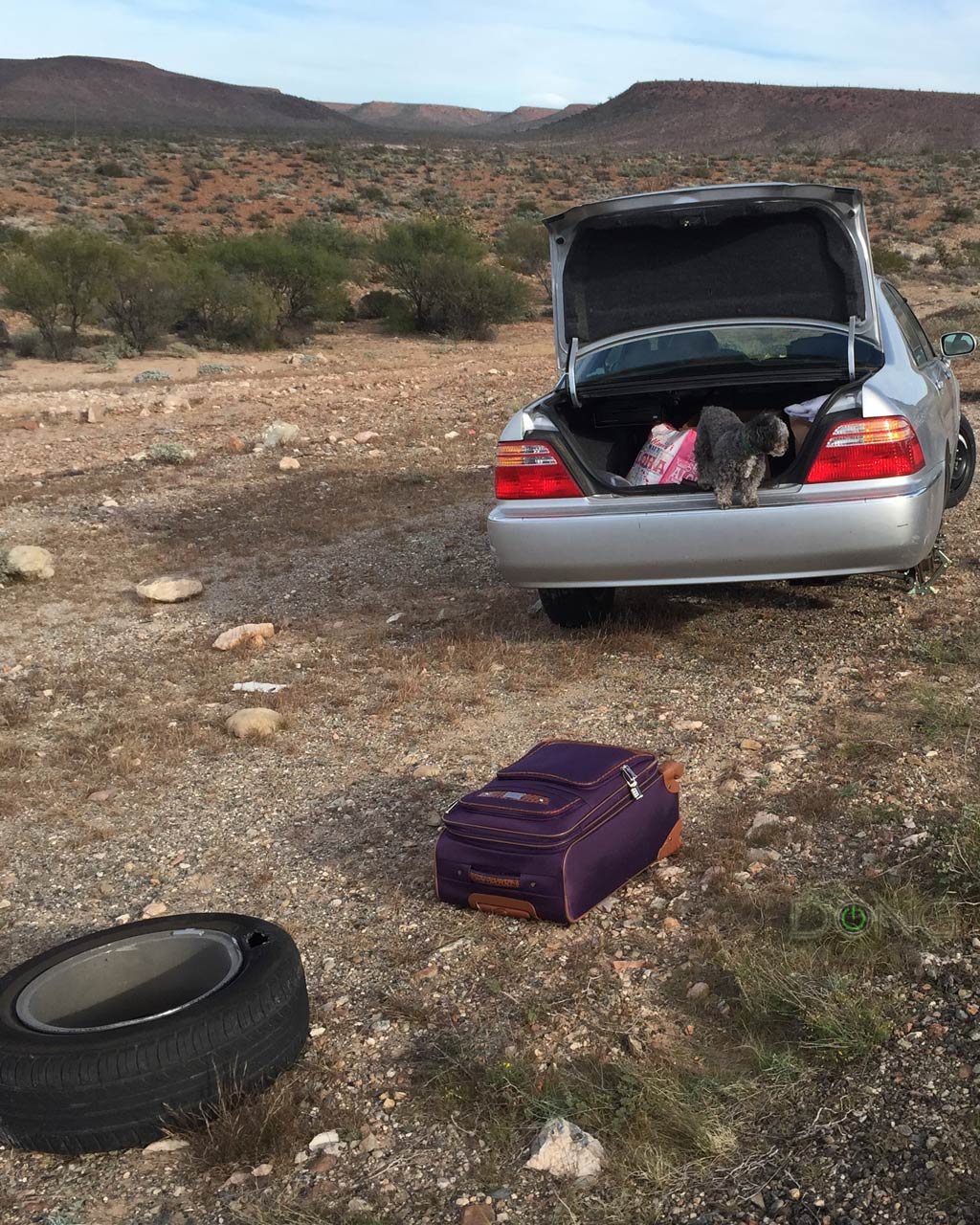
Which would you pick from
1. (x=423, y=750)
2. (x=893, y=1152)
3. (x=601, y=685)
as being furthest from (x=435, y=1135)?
(x=601, y=685)

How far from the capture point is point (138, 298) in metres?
18.3

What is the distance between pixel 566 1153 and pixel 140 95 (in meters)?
178

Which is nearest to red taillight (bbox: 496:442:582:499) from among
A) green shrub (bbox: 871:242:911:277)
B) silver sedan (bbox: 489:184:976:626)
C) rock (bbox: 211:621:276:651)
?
silver sedan (bbox: 489:184:976:626)

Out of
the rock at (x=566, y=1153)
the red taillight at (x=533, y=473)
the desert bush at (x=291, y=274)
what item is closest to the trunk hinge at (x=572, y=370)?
the red taillight at (x=533, y=473)

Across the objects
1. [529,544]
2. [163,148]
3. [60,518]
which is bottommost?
[60,518]

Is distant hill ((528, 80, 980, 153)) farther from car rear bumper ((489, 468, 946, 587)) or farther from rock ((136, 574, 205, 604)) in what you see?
car rear bumper ((489, 468, 946, 587))

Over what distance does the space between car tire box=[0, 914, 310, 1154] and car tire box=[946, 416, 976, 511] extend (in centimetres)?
475

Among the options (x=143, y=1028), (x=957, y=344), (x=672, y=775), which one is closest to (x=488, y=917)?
(x=672, y=775)

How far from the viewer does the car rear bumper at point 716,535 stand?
15.0 feet

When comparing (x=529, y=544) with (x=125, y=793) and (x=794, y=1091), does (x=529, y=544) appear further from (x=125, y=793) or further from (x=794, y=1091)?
(x=794, y=1091)

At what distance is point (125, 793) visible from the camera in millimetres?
4309

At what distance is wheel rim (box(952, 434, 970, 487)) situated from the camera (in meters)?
6.46

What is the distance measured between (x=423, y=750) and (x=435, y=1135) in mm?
2063

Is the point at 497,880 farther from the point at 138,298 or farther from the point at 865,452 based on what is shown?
the point at 138,298
